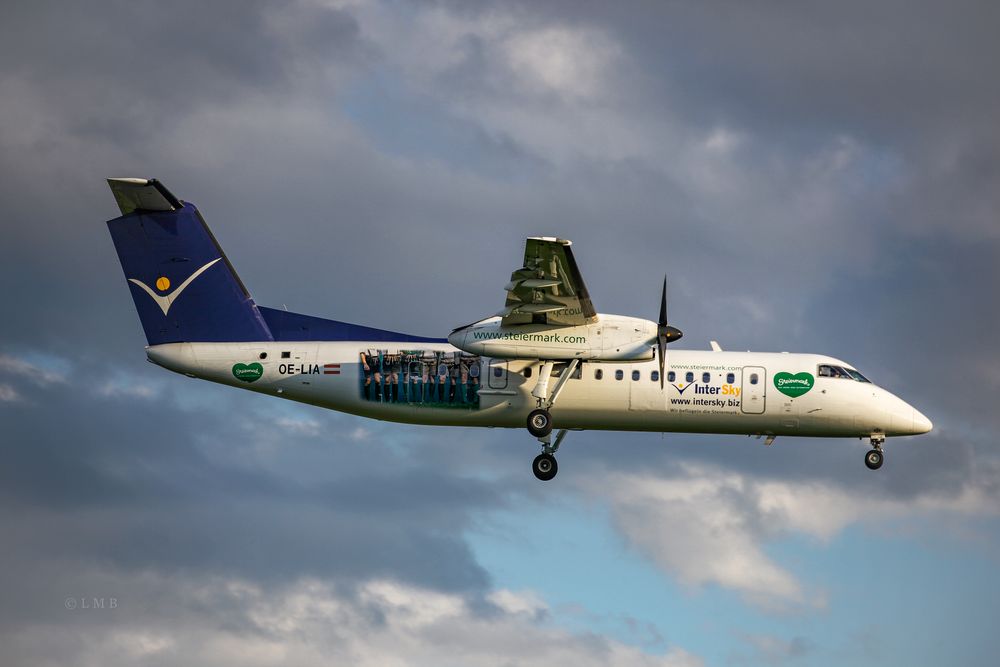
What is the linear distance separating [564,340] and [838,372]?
24.9 feet

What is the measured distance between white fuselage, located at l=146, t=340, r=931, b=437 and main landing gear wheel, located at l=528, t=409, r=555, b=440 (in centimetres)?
40

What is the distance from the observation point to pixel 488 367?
2925cm

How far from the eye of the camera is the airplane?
2825 cm

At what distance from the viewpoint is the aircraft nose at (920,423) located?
98.3 ft

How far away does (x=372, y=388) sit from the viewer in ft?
95.6

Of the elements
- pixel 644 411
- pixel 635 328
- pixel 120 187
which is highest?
pixel 120 187

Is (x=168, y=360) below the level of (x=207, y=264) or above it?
below

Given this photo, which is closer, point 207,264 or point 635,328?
point 635,328

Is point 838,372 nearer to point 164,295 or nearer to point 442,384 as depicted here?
point 442,384

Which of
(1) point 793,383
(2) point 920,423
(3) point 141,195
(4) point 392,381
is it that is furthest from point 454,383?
(2) point 920,423

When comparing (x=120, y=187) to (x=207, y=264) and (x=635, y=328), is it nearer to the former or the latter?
(x=207, y=264)

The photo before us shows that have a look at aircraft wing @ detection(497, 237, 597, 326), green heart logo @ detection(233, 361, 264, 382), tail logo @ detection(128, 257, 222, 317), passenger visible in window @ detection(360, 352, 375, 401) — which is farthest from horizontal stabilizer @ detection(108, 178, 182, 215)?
aircraft wing @ detection(497, 237, 597, 326)

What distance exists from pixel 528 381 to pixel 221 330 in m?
8.23

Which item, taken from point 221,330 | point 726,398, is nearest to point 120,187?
point 221,330
